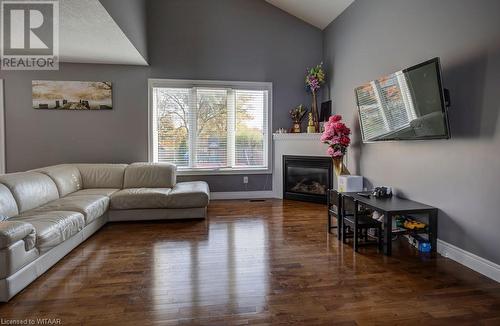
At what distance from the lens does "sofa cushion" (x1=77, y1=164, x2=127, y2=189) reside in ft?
14.6

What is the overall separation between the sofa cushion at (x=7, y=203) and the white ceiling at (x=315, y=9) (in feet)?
16.6

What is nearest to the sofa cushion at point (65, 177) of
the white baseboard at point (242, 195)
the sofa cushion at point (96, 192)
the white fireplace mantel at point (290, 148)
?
the sofa cushion at point (96, 192)

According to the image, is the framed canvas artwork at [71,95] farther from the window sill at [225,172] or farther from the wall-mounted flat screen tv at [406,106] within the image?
the wall-mounted flat screen tv at [406,106]

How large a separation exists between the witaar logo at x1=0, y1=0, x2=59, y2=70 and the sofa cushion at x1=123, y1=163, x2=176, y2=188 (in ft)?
6.83

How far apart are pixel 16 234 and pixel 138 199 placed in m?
1.84

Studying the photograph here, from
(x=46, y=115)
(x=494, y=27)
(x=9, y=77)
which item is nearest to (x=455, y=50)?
(x=494, y=27)

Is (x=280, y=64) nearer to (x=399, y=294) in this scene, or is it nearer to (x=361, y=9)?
(x=361, y=9)

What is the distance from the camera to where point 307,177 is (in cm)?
538

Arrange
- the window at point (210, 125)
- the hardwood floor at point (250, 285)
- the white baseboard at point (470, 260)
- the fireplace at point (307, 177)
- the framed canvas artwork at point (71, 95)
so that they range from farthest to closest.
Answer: the window at point (210, 125)
the fireplace at point (307, 177)
the framed canvas artwork at point (71, 95)
the white baseboard at point (470, 260)
the hardwood floor at point (250, 285)

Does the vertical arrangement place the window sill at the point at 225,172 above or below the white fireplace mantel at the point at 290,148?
below

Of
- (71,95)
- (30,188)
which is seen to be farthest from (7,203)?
(71,95)

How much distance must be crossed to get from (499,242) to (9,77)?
695 cm

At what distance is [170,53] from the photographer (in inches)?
206

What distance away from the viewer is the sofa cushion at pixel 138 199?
12.9 ft
